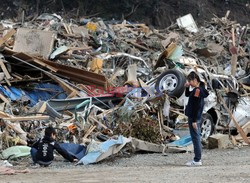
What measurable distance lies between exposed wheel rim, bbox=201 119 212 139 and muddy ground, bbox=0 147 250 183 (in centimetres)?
183

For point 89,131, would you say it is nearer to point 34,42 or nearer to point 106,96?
point 106,96

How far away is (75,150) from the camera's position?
10977mm

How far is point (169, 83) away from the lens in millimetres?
14414

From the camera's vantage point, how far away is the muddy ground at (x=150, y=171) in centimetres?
814

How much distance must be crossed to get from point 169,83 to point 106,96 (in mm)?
1585

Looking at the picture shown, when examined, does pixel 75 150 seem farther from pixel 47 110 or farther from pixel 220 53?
pixel 220 53

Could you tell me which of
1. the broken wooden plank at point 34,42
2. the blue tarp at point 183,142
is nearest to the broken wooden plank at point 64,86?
the broken wooden plank at point 34,42

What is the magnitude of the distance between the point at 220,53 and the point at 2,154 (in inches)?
488

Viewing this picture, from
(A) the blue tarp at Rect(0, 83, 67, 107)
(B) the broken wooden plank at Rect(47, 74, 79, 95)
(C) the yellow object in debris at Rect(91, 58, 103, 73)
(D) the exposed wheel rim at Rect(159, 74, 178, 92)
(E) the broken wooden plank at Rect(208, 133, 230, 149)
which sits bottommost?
(E) the broken wooden plank at Rect(208, 133, 230, 149)

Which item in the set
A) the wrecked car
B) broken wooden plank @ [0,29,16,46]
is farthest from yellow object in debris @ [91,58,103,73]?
the wrecked car

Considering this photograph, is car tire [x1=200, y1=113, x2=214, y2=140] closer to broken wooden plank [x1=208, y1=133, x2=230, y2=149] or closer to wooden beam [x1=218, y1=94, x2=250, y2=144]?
wooden beam [x1=218, y1=94, x2=250, y2=144]

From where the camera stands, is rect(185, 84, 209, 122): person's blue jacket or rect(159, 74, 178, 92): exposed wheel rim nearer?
rect(185, 84, 209, 122): person's blue jacket

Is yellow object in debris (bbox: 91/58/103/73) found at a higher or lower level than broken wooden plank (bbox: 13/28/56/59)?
lower

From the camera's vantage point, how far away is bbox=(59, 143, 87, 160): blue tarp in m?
10.8
